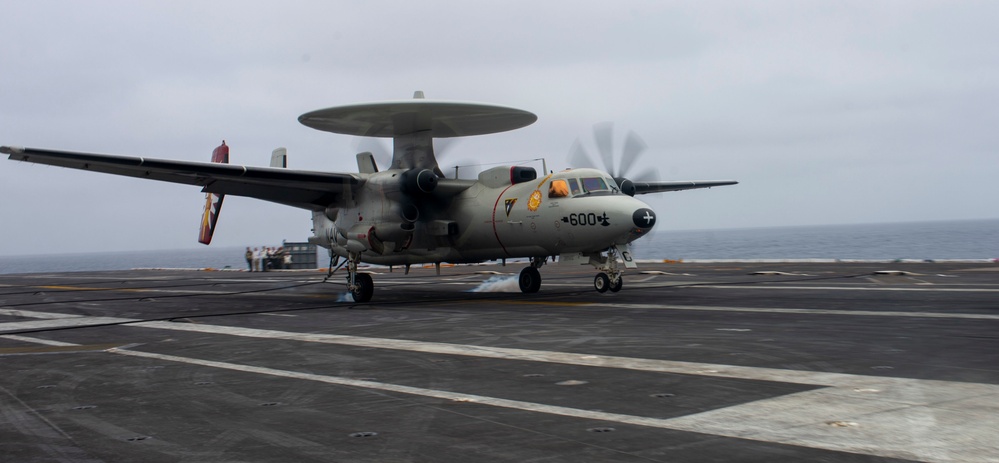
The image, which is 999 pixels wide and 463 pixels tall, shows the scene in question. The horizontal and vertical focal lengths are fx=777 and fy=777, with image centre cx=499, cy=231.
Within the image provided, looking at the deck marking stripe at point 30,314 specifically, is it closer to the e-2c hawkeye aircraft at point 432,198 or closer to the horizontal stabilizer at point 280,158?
the e-2c hawkeye aircraft at point 432,198

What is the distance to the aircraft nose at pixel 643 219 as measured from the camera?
59.6 feet

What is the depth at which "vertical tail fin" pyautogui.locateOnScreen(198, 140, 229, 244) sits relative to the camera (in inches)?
1078

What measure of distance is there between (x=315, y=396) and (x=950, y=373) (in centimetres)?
660

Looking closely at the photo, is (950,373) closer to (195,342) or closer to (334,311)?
(195,342)

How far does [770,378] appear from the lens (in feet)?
26.6

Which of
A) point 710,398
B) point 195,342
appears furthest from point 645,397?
point 195,342

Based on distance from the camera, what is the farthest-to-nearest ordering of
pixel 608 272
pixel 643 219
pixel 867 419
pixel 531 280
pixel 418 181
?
pixel 531 280 < pixel 418 181 < pixel 608 272 < pixel 643 219 < pixel 867 419

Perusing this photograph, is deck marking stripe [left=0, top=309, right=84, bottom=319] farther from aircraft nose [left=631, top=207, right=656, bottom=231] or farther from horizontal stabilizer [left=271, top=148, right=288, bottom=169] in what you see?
aircraft nose [left=631, top=207, right=656, bottom=231]

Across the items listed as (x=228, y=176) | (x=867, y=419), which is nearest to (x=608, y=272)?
(x=228, y=176)

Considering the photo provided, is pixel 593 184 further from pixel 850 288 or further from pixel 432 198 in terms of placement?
pixel 850 288

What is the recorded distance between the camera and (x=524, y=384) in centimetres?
823

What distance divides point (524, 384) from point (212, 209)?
22.9 meters

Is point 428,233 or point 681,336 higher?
point 428,233

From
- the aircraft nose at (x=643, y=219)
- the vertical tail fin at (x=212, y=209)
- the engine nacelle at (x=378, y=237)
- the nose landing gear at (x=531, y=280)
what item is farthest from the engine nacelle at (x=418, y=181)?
the vertical tail fin at (x=212, y=209)
